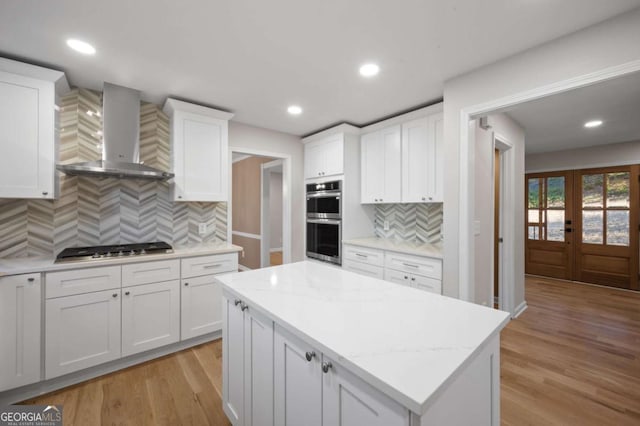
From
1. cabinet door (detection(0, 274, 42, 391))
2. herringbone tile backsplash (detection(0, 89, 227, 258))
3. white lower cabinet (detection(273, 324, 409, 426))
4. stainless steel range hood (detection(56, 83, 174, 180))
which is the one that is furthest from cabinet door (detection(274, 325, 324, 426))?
herringbone tile backsplash (detection(0, 89, 227, 258))

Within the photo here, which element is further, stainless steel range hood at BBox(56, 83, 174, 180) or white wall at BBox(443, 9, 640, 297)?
stainless steel range hood at BBox(56, 83, 174, 180)

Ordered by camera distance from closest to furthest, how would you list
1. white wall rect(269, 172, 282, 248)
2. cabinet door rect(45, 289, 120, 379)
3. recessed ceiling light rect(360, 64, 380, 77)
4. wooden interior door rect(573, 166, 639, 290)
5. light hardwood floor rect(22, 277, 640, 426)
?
light hardwood floor rect(22, 277, 640, 426), cabinet door rect(45, 289, 120, 379), recessed ceiling light rect(360, 64, 380, 77), wooden interior door rect(573, 166, 639, 290), white wall rect(269, 172, 282, 248)

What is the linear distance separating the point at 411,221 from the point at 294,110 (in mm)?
1967

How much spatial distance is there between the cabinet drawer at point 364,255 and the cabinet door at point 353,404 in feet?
7.11

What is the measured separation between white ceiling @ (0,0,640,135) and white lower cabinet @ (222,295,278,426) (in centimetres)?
166

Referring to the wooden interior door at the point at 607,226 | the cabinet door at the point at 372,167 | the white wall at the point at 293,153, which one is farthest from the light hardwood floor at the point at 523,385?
the cabinet door at the point at 372,167

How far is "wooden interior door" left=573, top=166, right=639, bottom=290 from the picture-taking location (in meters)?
4.29

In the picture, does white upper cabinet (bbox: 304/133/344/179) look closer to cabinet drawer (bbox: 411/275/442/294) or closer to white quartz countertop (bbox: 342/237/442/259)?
white quartz countertop (bbox: 342/237/442/259)

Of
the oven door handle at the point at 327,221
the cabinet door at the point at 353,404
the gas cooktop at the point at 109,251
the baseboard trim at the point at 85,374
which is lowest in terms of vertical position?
the baseboard trim at the point at 85,374

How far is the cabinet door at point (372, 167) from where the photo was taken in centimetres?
334

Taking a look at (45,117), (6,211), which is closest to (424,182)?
(45,117)

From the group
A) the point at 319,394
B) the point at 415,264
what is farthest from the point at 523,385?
the point at 319,394

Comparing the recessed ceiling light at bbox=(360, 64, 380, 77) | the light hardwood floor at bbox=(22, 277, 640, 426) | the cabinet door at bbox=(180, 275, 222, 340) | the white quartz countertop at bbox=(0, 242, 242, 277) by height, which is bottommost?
the light hardwood floor at bbox=(22, 277, 640, 426)

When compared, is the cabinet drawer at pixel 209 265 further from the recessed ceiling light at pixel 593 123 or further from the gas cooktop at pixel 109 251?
the recessed ceiling light at pixel 593 123
